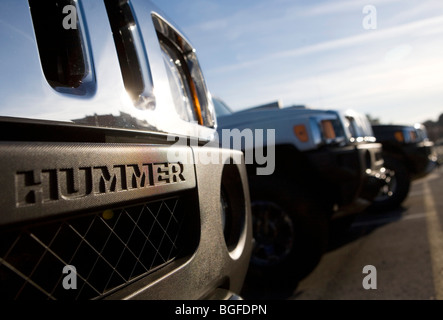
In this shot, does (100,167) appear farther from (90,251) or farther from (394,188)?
(394,188)

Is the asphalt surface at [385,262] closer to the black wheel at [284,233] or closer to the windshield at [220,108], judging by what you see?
the black wheel at [284,233]

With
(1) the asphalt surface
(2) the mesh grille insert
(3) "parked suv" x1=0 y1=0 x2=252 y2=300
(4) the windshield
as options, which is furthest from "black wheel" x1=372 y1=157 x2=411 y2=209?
(2) the mesh grille insert

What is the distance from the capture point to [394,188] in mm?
6027

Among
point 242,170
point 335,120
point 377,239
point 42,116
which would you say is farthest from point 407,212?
point 42,116

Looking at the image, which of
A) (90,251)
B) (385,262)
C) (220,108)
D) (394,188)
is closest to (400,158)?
(394,188)

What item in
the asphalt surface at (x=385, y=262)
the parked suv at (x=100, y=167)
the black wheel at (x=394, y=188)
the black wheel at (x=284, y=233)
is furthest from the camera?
the black wheel at (x=394, y=188)

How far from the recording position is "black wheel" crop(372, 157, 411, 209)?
6020mm

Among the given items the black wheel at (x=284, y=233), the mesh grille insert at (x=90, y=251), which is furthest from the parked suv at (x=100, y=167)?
the black wheel at (x=284, y=233)

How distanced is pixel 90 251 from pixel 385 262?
303 centimetres

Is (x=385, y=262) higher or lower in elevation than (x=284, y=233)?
lower

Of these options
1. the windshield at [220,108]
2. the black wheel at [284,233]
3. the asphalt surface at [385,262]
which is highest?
the windshield at [220,108]

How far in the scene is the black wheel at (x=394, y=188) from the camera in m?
6.02
